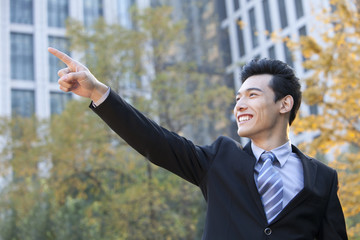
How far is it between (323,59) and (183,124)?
8103 mm

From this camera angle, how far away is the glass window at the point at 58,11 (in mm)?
42750

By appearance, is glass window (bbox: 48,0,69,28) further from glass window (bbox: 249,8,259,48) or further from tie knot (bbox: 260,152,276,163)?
tie knot (bbox: 260,152,276,163)

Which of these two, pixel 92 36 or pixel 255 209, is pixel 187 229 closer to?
pixel 92 36

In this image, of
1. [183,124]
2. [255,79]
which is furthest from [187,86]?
[255,79]

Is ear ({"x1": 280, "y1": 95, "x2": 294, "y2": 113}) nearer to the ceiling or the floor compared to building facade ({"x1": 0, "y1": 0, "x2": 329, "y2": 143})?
nearer to the floor

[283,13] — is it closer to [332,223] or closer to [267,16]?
[267,16]

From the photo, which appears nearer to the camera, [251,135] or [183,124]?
[251,135]

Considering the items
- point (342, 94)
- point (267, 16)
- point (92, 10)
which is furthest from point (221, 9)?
point (342, 94)

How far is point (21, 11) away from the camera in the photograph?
41.7m

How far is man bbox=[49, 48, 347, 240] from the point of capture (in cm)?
261

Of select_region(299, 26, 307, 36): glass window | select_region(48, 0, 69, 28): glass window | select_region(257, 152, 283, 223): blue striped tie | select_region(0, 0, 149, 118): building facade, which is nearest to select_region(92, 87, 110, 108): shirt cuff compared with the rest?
select_region(257, 152, 283, 223): blue striped tie

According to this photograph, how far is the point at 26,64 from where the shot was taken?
41.3 metres

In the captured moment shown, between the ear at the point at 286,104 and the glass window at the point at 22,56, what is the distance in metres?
39.5

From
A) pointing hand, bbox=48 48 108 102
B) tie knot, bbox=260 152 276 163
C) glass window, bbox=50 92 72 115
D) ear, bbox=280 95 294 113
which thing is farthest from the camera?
glass window, bbox=50 92 72 115
